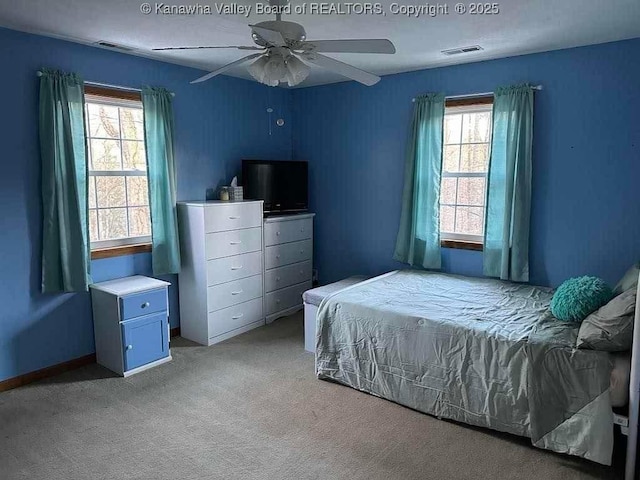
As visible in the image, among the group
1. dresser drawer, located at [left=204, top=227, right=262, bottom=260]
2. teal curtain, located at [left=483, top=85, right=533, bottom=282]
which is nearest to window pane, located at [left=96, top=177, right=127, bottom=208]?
dresser drawer, located at [left=204, top=227, right=262, bottom=260]

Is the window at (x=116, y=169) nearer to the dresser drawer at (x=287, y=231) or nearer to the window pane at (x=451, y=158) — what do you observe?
the dresser drawer at (x=287, y=231)

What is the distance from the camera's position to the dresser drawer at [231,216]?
3.87 m

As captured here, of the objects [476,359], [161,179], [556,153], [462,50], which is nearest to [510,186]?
[556,153]

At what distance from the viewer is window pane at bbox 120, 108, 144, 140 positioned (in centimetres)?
376

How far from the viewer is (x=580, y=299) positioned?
274 cm

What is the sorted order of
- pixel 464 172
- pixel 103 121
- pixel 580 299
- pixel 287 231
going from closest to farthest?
pixel 580 299 → pixel 103 121 → pixel 464 172 → pixel 287 231

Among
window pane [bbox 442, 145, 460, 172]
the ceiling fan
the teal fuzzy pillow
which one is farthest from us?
window pane [bbox 442, 145, 460, 172]

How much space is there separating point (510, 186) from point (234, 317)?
2658mm

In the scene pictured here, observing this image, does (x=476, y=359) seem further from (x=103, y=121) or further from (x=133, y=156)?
(x=103, y=121)

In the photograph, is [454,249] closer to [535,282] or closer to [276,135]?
Result: [535,282]

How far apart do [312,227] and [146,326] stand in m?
2.10

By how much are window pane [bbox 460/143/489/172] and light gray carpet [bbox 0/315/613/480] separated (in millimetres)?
2229

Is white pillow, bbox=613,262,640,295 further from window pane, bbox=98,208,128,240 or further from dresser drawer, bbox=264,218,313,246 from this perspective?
window pane, bbox=98,208,128,240

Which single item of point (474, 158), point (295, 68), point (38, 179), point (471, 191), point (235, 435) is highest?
point (295, 68)
